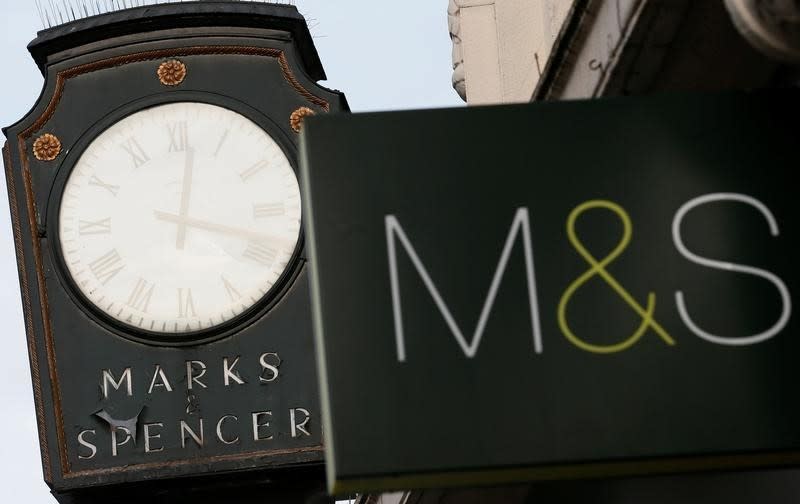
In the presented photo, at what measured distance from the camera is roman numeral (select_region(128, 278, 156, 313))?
34.6ft

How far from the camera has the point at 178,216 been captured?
10766mm

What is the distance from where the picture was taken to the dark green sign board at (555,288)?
5.24 meters

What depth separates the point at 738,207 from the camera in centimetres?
547

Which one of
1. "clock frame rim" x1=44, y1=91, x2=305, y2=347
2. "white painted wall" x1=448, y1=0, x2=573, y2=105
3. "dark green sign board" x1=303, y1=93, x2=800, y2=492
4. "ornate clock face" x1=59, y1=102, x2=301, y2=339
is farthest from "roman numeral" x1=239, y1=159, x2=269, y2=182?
"dark green sign board" x1=303, y1=93, x2=800, y2=492

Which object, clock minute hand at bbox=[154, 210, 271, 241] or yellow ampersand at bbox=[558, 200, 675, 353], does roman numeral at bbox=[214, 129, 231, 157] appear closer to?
clock minute hand at bbox=[154, 210, 271, 241]

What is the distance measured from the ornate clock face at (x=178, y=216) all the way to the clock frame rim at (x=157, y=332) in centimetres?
3

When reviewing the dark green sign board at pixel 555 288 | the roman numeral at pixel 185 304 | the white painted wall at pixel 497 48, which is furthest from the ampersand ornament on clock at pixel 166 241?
the dark green sign board at pixel 555 288

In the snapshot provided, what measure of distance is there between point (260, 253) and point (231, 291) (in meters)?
0.24

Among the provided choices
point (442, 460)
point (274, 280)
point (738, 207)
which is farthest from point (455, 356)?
point (274, 280)

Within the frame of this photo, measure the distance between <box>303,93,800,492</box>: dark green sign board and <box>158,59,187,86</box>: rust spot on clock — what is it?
5321mm

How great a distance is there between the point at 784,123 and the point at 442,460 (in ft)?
4.20

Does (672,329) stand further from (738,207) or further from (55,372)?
(55,372)

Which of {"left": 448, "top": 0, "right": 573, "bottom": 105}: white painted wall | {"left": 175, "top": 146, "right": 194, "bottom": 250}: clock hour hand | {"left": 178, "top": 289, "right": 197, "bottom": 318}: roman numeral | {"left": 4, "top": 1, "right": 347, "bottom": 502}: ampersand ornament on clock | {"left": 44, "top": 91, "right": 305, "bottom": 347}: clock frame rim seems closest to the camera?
{"left": 448, "top": 0, "right": 573, "bottom": 105}: white painted wall

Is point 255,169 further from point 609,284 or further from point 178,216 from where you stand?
point 609,284
